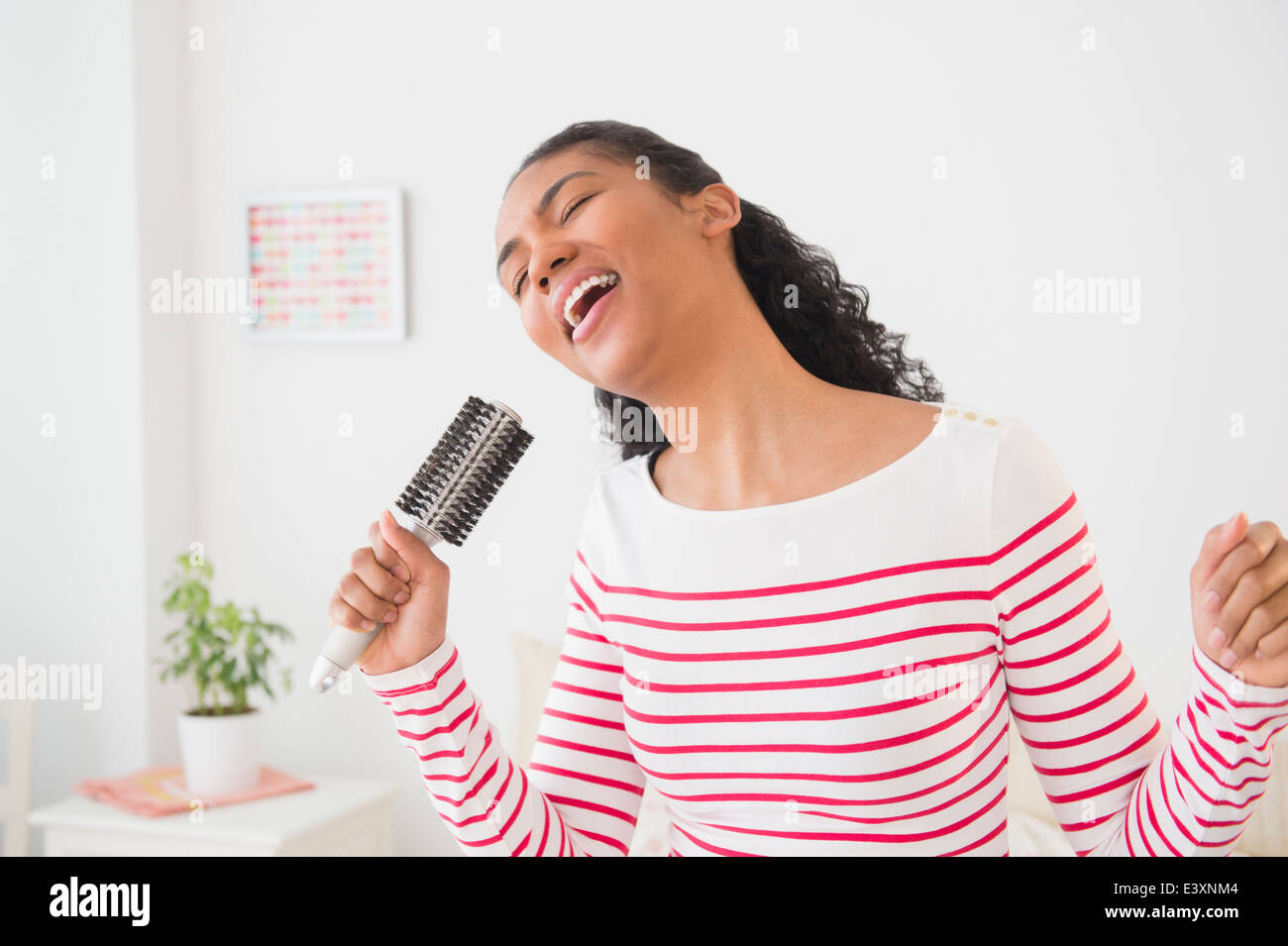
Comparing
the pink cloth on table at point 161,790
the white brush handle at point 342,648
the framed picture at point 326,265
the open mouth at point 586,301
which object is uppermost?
the framed picture at point 326,265

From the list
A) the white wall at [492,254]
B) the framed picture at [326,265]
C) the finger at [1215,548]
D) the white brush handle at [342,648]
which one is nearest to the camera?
the finger at [1215,548]

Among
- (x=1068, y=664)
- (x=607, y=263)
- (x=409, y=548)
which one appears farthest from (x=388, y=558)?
(x=1068, y=664)

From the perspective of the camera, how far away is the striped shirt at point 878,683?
29.6 inches

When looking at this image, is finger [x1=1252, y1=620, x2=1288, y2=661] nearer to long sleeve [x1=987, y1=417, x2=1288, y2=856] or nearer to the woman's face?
long sleeve [x1=987, y1=417, x2=1288, y2=856]

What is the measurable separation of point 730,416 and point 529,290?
186 mm

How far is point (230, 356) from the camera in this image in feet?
7.87

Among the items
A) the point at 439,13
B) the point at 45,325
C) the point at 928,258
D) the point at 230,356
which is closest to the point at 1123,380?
the point at 928,258

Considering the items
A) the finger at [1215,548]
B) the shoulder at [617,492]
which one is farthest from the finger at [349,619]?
the finger at [1215,548]

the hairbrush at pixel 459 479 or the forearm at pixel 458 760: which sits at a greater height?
the hairbrush at pixel 459 479

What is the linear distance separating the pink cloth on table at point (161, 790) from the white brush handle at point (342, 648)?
1.50 meters

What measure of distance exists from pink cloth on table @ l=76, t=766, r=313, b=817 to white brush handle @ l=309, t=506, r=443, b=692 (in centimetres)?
150

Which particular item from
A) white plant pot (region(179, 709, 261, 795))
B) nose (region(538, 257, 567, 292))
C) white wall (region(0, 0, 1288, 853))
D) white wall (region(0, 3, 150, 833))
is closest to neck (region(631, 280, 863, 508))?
nose (region(538, 257, 567, 292))

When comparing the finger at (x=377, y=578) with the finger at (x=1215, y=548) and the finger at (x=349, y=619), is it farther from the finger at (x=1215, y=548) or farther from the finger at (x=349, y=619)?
the finger at (x=1215, y=548)

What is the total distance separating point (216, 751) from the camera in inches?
81.3
